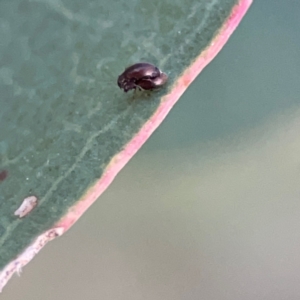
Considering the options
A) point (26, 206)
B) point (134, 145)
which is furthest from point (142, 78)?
point (26, 206)

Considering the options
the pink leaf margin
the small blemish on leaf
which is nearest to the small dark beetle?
the pink leaf margin

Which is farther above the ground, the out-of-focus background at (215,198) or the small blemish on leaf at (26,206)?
the out-of-focus background at (215,198)

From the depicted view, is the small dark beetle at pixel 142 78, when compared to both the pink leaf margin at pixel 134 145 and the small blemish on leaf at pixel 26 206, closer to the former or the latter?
the pink leaf margin at pixel 134 145

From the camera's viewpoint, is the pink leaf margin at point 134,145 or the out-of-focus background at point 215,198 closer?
the pink leaf margin at point 134,145

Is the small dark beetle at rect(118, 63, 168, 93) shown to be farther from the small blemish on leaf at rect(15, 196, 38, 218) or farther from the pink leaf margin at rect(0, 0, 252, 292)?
the small blemish on leaf at rect(15, 196, 38, 218)

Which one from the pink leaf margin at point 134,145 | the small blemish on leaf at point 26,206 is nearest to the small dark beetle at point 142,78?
the pink leaf margin at point 134,145

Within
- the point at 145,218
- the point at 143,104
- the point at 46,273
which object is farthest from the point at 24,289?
the point at 143,104
